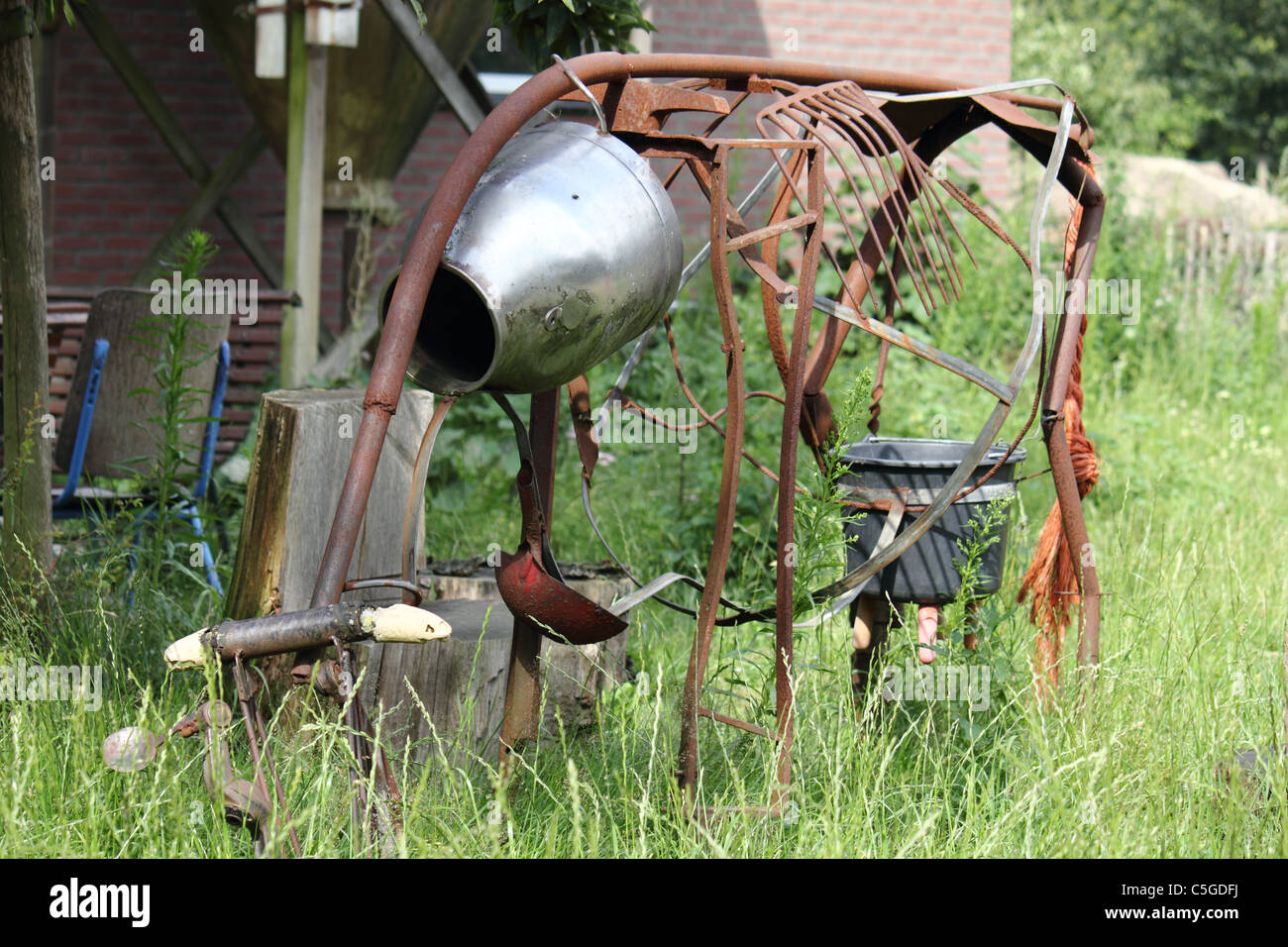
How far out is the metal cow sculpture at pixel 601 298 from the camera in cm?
171

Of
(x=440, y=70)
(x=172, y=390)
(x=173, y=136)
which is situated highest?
(x=440, y=70)

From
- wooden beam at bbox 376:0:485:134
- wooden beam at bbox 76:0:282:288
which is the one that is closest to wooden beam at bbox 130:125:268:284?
wooden beam at bbox 76:0:282:288

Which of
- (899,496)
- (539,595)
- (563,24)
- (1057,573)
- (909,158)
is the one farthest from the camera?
(563,24)

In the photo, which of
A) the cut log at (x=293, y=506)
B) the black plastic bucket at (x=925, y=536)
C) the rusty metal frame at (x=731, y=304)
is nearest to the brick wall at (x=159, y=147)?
the cut log at (x=293, y=506)

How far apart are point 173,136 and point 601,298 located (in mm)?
5922

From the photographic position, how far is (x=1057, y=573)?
2838mm

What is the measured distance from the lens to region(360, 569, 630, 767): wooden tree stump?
8.89 feet

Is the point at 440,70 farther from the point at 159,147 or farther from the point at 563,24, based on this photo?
the point at 563,24

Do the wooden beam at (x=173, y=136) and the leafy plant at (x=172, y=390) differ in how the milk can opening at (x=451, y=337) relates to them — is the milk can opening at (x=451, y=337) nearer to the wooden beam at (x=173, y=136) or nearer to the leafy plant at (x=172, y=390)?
the leafy plant at (x=172, y=390)

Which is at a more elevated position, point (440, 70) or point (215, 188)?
point (440, 70)

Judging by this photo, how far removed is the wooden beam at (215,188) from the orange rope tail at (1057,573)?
17.7 feet

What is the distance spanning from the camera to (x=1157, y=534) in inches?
166

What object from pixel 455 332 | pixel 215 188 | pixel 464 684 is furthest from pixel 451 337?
pixel 215 188
